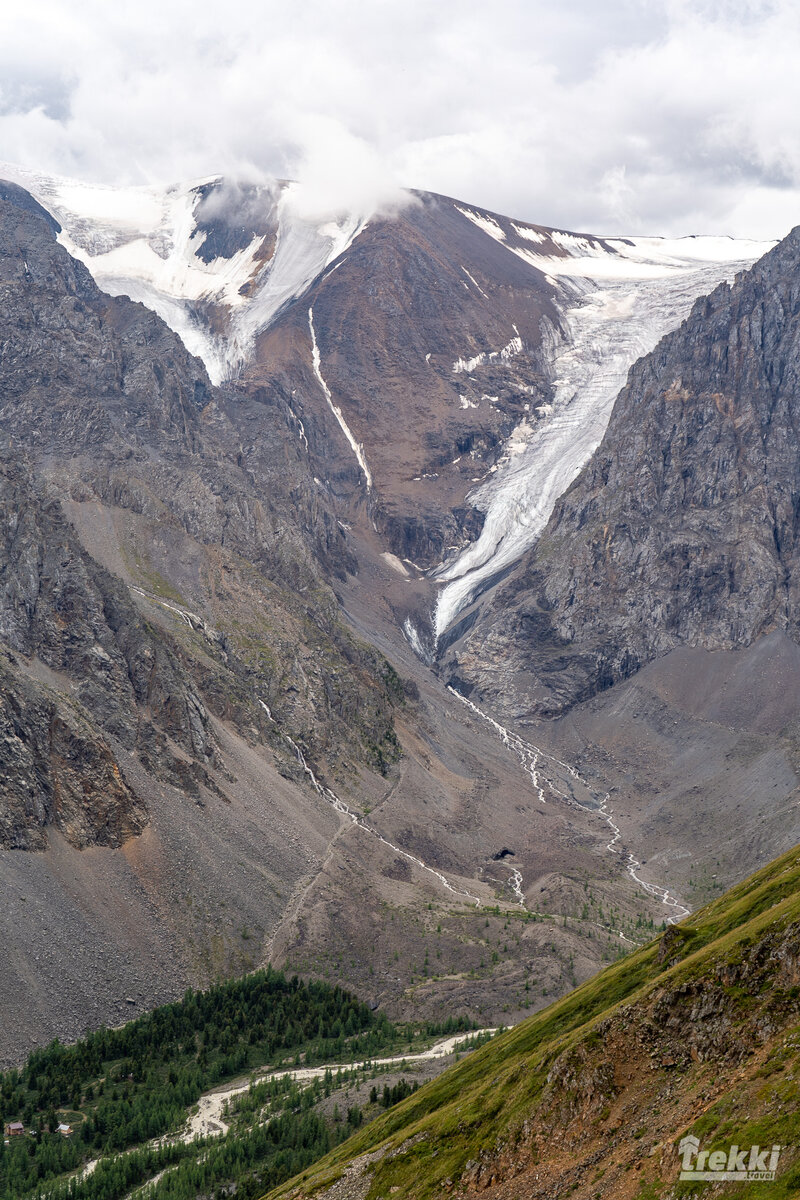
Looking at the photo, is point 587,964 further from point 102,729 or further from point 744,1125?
point 744,1125

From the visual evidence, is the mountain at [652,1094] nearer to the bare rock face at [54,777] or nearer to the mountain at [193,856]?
the mountain at [193,856]

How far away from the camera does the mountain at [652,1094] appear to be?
41.5m

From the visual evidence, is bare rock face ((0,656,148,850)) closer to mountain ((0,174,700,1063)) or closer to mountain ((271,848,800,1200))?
mountain ((0,174,700,1063))

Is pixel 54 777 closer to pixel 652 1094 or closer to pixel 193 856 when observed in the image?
pixel 193 856

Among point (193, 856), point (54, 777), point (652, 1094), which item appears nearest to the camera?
point (652, 1094)

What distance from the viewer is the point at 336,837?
17412cm

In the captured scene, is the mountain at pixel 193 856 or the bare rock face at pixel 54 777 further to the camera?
the bare rock face at pixel 54 777

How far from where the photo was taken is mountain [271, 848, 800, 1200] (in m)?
41.5

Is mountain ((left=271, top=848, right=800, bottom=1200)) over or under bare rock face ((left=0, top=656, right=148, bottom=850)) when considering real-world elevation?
under

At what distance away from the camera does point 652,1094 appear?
162 feet

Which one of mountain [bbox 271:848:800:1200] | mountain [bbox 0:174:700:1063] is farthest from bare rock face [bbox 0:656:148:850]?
mountain [bbox 271:848:800:1200]

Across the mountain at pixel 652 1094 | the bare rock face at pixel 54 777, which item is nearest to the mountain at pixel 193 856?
the bare rock face at pixel 54 777

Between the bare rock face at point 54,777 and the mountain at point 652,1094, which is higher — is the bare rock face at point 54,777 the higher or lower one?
the higher one

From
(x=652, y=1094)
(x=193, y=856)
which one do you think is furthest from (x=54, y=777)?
(x=652, y=1094)
